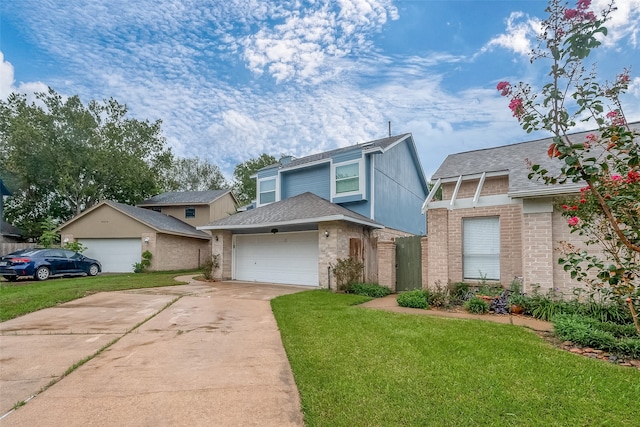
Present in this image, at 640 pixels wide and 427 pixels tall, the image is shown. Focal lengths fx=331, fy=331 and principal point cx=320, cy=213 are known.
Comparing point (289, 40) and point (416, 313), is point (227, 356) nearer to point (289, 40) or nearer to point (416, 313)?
point (416, 313)

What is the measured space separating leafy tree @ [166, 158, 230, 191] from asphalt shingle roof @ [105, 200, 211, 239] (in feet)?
55.6

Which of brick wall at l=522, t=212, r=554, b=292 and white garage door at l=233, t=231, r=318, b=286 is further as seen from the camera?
white garage door at l=233, t=231, r=318, b=286

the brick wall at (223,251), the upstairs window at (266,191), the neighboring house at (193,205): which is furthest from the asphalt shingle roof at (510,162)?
the neighboring house at (193,205)

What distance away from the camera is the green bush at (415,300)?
7844 mm

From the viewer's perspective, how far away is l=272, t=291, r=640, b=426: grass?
2.74 meters

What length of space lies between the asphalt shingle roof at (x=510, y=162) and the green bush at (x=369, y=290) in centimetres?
385

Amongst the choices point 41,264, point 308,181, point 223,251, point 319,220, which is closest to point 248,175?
point 308,181

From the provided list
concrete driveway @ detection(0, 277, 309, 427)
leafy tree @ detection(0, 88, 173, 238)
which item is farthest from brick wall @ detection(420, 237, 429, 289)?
leafy tree @ detection(0, 88, 173, 238)

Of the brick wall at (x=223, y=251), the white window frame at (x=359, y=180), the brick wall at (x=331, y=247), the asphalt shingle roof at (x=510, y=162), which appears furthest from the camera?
the brick wall at (x=223, y=251)

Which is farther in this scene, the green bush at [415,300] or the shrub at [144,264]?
the shrub at [144,264]

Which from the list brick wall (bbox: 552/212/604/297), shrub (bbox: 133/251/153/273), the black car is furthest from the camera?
shrub (bbox: 133/251/153/273)

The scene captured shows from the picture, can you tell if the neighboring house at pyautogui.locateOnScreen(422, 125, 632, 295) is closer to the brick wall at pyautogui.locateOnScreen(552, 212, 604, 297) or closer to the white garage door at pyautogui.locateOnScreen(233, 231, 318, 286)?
the brick wall at pyautogui.locateOnScreen(552, 212, 604, 297)

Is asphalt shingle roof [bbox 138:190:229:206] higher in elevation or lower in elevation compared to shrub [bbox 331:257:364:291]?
higher

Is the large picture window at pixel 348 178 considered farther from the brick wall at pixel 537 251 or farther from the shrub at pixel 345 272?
the brick wall at pixel 537 251
